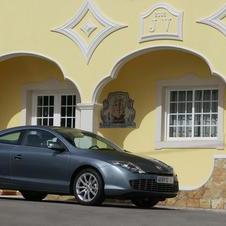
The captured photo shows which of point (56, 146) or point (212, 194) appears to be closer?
point (56, 146)

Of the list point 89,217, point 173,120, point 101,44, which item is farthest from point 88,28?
point 89,217

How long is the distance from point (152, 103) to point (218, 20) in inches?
122

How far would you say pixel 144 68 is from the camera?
1853 centimetres

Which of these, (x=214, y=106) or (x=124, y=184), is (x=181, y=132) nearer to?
(x=214, y=106)

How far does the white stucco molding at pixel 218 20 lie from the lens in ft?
52.7

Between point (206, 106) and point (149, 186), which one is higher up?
point (206, 106)

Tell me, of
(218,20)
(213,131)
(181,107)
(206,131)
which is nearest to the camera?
(218,20)

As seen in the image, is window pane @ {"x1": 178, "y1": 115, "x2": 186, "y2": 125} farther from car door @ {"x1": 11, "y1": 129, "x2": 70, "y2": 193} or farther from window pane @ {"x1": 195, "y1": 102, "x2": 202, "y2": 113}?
car door @ {"x1": 11, "y1": 129, "x2": 70, "y2": 193}

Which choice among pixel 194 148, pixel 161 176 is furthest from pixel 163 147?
pixel 161 176

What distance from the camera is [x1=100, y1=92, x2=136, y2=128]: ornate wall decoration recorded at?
1848 centimetres

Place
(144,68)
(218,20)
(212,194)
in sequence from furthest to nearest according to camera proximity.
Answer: (144,68) < (218,20) < (212,194)

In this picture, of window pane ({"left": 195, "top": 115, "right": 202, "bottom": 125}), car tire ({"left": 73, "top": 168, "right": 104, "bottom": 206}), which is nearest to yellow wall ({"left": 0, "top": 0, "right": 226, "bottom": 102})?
window pane ({"left": 195, "top": 115, "right": 202, "bottom": 125})

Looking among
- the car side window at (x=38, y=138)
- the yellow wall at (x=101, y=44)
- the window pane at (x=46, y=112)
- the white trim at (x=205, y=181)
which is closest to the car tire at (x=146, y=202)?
the car side window at (x=38, y=138)

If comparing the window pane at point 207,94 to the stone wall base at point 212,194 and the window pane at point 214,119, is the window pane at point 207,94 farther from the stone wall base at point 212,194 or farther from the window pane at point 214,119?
the stone wall base at point 212,194
